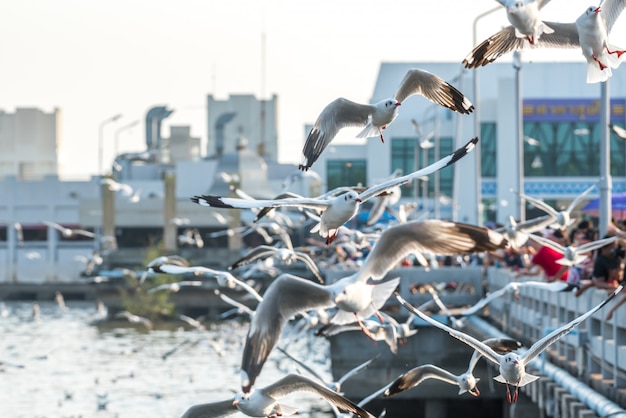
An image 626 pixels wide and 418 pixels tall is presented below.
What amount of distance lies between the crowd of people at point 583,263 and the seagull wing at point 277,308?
3.49 metres

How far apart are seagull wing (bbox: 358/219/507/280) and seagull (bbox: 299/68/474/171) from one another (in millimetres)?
1512

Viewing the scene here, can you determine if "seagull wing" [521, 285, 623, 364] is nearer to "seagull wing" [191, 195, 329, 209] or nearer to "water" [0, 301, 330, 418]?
"seagull wing" [191, 195, 329, 209]

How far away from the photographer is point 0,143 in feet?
447

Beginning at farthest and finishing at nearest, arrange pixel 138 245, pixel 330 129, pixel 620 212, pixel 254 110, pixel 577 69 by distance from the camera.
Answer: pixel 254 110 → pixel 138 245 → pixel 577 69 → pixel 620 212 → pixel 330 129

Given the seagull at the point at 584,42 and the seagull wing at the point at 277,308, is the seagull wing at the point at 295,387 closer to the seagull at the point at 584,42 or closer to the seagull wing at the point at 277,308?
the seagull wing at the point at 277,308

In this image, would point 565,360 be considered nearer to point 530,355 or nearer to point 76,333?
point 530,355

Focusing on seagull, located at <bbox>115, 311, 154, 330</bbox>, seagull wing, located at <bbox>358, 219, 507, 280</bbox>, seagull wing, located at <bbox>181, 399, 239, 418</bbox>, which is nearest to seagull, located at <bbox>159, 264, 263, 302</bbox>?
seagull wing, located at <bbox>181, 399, 239, 418</bbox>

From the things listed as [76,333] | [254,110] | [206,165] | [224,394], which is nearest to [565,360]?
[224,394]

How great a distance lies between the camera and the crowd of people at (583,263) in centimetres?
1789

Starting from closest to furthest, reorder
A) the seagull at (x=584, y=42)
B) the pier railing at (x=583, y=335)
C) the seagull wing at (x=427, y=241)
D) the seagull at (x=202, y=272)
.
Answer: the seagull wing at (x=427, y=241) < the seagull at (x=584, y=42) < the seagull at (x=202, y=272) < the pier railing at (x=583, y=335)

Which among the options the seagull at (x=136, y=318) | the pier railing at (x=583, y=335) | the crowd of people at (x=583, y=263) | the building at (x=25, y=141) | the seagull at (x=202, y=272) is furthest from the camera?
the building at (x=25, y=141)

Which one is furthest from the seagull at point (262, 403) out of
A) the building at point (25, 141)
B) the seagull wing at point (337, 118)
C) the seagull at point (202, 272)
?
the building at point (25, 141)

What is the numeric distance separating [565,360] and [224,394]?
18.4 metres

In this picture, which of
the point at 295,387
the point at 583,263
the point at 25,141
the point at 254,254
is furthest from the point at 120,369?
the point at 25,141
